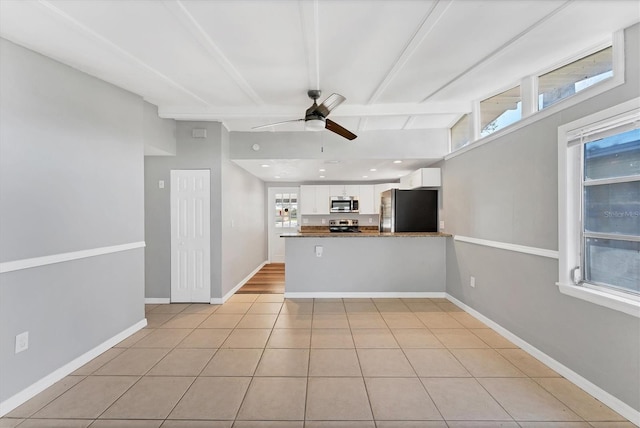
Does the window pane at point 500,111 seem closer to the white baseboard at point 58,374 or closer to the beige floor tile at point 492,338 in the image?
the beige floor tile at point 492,338

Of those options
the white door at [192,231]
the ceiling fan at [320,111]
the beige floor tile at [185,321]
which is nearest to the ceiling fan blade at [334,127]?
the ceiling fan at [320,111]

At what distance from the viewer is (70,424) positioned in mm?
1734

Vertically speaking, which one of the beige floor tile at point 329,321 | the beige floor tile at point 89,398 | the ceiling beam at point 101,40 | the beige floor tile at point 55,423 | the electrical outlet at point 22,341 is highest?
the ceiling beam at point 101,40

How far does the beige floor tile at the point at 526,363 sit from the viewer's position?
2.23 metres

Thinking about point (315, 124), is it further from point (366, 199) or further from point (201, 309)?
point (366, 199)

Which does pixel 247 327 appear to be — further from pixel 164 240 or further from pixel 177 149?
pixel 177 149

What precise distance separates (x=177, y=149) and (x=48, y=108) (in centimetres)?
183

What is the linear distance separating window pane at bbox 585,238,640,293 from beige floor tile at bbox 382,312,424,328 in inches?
66.1

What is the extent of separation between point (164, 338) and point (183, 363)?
0.67 meters

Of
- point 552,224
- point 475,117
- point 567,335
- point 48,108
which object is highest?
point 475,117

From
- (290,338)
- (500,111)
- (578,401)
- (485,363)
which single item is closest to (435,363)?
(485,363)

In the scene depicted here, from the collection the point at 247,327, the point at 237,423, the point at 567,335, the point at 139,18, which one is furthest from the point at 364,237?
the point at 139,18

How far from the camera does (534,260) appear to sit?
8.16ft

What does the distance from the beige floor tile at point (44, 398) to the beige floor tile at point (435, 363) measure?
109 inches
